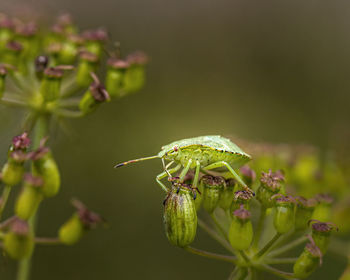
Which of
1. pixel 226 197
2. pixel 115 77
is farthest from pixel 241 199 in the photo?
pixel 115 77

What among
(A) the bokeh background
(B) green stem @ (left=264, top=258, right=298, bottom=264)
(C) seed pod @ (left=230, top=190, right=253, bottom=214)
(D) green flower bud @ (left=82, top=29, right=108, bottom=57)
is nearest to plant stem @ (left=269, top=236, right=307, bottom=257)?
(B) green stem @ (left=264, top=258, right=298, bottom=264)

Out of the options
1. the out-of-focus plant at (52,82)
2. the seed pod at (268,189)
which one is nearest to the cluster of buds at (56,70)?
the out-of-focus plant at (52,82)

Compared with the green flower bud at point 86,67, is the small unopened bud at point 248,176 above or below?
below

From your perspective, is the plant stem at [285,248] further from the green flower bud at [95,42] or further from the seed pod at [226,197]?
the green flower bud at [95,42]

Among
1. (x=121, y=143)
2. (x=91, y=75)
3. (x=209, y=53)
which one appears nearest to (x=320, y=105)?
(x=209, y=53)

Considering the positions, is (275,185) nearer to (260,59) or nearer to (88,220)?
(88,220)
